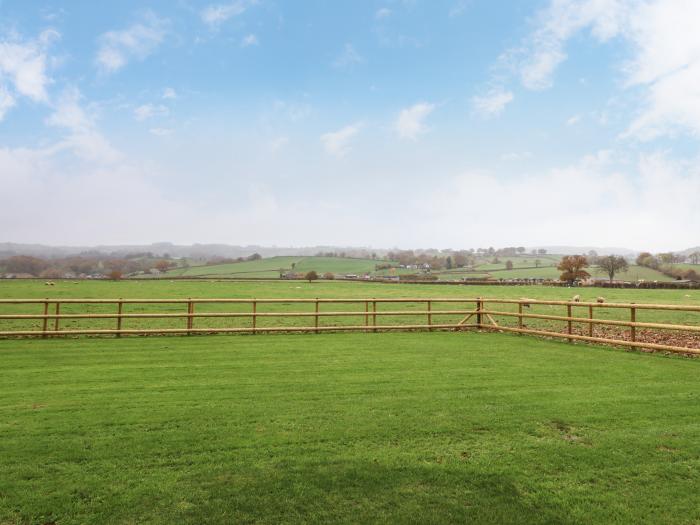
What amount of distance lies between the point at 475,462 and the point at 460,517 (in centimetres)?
105

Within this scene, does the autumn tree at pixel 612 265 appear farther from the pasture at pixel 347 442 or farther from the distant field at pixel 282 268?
the pasture at pixel 347 442

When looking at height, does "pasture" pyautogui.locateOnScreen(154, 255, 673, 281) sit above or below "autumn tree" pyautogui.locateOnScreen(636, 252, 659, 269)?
below

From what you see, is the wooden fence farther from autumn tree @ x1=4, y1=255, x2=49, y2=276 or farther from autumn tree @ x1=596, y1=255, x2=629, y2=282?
autumn tree @ x1=4, y1=255, x2=49, y2=276

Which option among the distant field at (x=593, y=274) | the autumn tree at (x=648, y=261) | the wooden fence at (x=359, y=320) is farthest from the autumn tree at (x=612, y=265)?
the wooden fence at (x=359, y=320)

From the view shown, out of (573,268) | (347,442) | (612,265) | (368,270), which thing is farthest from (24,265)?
(612,265)

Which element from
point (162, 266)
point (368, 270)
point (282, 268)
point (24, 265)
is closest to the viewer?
point (24, 265)

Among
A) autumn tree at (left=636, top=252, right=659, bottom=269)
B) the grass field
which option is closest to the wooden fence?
the grass field

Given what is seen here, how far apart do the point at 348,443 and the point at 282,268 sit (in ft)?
334

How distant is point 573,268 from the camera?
84250 mm

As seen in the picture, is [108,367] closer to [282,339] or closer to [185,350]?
[185,350]

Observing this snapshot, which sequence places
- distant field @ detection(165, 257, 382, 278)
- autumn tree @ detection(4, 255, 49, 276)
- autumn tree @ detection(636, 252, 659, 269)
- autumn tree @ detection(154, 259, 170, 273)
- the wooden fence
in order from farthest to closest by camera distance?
autumn tree @ detection(154, 259, 170, 273), distant field @ detection(165, 257, 382, 278), autumn tree @ detection(4, 255, 49, 276), autumn tree @ detection(636, 252, 659, 269), the wooden fence

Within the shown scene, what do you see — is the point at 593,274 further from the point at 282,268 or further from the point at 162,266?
the point at 162,266

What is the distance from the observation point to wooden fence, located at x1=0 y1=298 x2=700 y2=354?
490 inches

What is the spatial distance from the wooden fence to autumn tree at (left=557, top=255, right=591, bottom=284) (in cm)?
5558
